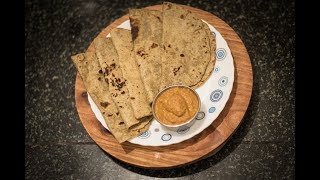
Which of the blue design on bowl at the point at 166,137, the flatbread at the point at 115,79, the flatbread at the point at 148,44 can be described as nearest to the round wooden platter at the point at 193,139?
the blue design on bowl at the point at 166,137

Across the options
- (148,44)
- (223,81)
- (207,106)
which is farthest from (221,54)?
(148,44)

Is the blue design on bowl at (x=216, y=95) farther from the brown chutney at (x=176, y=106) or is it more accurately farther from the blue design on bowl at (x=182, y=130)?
the blue design on bowl at (x=182, y=130)

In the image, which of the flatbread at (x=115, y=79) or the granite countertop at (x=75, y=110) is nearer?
the flatbread at (x=115, y=79)

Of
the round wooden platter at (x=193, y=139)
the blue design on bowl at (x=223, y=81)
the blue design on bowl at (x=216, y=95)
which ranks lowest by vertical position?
the round wooden platter at (x=193, y=139)

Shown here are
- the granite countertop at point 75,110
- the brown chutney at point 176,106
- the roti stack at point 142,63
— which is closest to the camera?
the brown chutney at point 176,106

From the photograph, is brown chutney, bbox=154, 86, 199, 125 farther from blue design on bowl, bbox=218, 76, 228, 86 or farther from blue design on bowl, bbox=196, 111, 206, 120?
blue design on bowl, bbox=218, 76, 228, 86

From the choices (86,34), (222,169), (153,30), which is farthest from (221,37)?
(86,34)

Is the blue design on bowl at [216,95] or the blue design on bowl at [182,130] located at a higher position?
the blue design on bowl at [216,95]

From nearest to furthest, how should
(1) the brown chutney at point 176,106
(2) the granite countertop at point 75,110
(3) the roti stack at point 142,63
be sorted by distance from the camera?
(1) the brown chutney at point 176,106 < (3) the roti stack at point 142,63 < (2) the granite countertop at point 75,110
